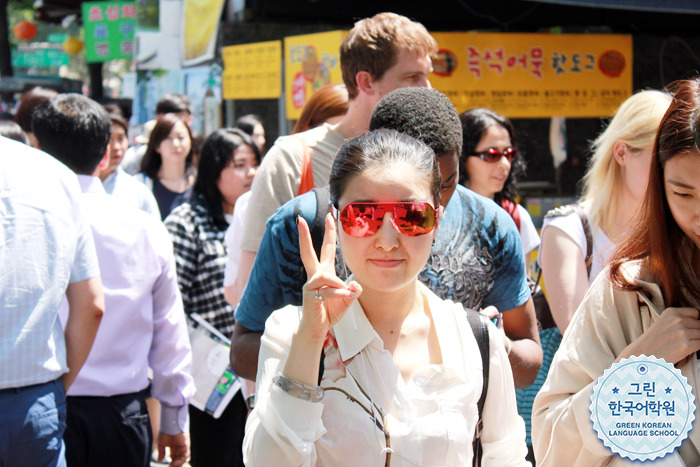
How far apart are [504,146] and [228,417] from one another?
2.07 m

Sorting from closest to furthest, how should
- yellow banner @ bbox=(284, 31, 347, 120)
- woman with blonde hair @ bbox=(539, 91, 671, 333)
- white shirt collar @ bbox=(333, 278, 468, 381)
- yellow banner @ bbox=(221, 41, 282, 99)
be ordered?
white shirt collar @ bbox=(333, 278, 468, 381), woman with blonde hair @ bbox=(539, 91, 671, 333), yellow banner @ bbox=(284, 31, 347, 120), yellow banner @ bbox=(221, 41, 282, 99)

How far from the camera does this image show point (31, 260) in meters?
2.43

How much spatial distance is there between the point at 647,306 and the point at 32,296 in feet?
5.93

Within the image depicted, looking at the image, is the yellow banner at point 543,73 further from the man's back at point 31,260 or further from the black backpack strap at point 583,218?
the man's back at point 31,260

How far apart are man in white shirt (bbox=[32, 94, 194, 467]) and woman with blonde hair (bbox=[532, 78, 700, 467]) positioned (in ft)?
6.65

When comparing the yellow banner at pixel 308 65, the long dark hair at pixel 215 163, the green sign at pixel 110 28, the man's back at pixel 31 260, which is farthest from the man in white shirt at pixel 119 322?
the green sign at pixel 110 28

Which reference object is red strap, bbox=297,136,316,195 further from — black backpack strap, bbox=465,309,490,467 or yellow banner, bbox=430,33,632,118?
yellow banner, bbox=430,33,632,118

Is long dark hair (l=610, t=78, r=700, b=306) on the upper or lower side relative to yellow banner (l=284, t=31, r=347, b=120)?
lower

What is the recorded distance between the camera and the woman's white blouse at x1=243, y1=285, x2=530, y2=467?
1558mm

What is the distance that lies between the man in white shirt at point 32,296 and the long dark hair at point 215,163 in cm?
202

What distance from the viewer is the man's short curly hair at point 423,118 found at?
2.16 meters

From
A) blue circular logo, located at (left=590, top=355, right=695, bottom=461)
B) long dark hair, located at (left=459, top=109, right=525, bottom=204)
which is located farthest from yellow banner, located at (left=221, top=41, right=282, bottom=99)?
blue circular logo, located at (left=590, top=355, right=695, bottom=461)

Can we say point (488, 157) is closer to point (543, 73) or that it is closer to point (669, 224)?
point (669, 224)

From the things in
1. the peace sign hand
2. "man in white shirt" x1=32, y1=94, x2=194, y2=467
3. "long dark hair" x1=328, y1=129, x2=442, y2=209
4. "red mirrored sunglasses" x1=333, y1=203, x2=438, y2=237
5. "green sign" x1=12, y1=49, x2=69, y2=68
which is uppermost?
"green sign" x1=12, y1=49, x2=69, y2=68
